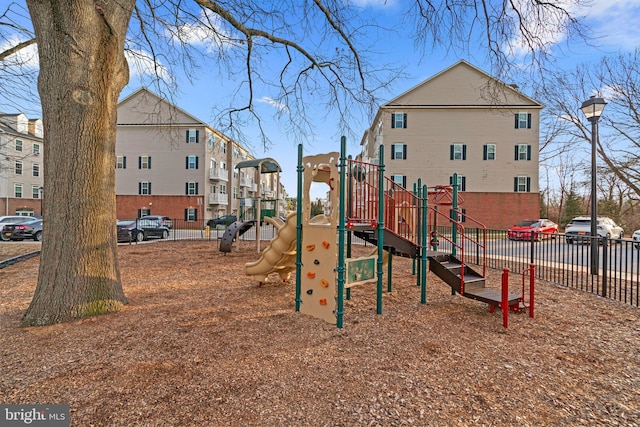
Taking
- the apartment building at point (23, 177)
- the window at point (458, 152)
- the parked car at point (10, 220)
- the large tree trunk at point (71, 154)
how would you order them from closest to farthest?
the large tree trunk at point (71, 154) → the parked car at point (10, 220) → the window at point (458, 152) → the apartment building at point (23, 177)

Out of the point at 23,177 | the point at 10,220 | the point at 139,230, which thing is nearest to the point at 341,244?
the point at 139,230

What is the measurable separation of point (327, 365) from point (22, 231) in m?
23.6

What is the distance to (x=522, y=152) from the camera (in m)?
29.4

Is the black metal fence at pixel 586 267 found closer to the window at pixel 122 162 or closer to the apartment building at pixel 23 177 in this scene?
the window at pixel 122 162

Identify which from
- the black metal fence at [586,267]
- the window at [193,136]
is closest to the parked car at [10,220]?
the window at [193,136]

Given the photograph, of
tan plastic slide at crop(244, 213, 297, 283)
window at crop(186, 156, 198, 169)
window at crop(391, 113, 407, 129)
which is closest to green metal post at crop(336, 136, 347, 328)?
tan plastic slide at crop(244, 213, 297, 283)

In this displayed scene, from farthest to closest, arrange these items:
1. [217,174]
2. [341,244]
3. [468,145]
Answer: [217,174] → [468,145] → [341,244]

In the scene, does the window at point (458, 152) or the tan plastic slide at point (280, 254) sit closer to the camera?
the tan plastic slide at point (280, 254)

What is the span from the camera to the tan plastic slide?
667 cm

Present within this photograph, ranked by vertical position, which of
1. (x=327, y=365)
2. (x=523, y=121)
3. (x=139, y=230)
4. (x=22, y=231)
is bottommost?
(x=327, y=365)

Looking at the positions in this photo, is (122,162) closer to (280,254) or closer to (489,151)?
(280,254)

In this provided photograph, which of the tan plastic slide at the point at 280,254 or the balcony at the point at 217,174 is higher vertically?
the balcony at the point at 217,174

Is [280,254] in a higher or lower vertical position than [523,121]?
lower

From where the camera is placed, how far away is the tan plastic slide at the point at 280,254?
21.9 feet
